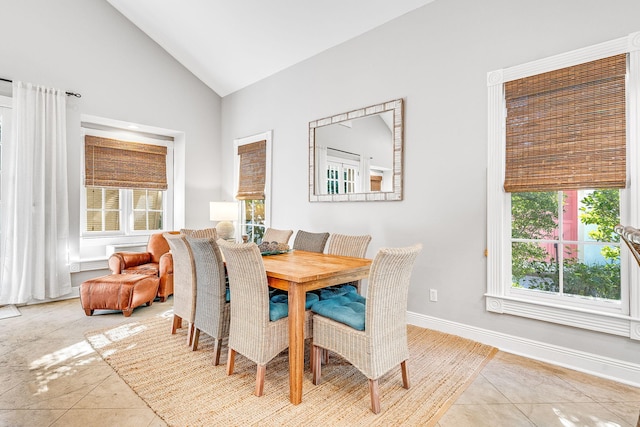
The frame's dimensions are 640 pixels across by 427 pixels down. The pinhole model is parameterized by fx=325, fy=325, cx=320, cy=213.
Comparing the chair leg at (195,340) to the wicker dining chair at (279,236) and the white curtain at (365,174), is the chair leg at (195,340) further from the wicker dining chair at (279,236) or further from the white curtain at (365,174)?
the white curtain at (365,174)

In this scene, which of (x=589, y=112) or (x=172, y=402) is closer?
(x=172, y=402)

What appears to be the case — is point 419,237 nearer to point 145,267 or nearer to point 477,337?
point 477,337

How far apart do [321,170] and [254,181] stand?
1.45 m

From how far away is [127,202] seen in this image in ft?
16.9

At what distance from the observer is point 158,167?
539 centimetres

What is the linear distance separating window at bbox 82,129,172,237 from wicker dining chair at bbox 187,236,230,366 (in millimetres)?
3284

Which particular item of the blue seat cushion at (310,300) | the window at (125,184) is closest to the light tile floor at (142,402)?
the blue seat cushion at (310,300)

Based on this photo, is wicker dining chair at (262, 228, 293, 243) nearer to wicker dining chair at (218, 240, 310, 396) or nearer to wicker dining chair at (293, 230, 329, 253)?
wicker dining chair at (293, 230, 329, 253)

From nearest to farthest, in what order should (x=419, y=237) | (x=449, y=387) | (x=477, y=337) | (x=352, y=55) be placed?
(x=449, y=387) → (x=477, y=337) → (x=419, y=237) → (x=352, y=55)

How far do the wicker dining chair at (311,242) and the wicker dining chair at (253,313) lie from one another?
4.02ft

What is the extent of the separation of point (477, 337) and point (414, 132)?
6.50 feet

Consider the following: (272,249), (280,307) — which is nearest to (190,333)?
(272,249)

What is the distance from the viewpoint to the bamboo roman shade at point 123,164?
4.72m

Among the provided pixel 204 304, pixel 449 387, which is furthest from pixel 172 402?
pixel 449 387
